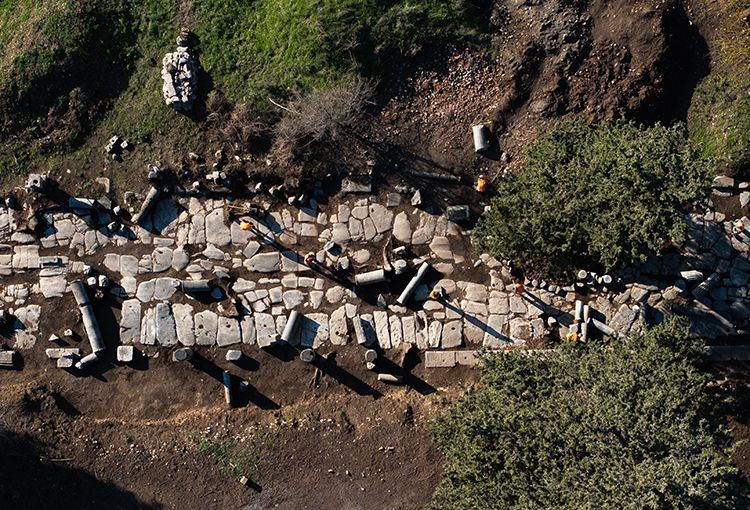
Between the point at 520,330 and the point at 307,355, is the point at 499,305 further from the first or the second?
the point at 307,355

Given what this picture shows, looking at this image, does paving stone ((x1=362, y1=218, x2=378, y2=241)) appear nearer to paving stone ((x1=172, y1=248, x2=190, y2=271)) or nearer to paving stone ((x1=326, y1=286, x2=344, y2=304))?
paving stone ((x1=326, y1=286, x2=344, y2=304))

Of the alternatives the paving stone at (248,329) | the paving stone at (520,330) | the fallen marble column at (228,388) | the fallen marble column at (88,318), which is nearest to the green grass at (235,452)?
the fallen marble column at (228,388)

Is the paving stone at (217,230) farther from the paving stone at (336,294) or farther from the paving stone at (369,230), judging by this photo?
the paving stone at (369,230)

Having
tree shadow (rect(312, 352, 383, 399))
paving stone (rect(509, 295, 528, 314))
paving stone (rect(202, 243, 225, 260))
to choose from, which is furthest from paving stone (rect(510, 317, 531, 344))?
paving stone (rect(202, 243, 225, 260))

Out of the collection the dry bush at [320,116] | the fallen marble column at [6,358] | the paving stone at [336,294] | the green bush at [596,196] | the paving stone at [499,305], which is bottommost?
the fallen marble column at [6,358]

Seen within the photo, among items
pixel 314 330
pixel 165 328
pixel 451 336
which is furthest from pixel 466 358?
Result: pixel 165 328

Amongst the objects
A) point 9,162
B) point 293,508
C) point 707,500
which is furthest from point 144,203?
point 707,500

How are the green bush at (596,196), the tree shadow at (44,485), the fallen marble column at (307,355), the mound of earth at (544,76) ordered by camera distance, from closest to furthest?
the green bush at (596,196) → the tree shadow at (44,485) → the fallen marble column at (307,355) → the mound of earth at (544,76)

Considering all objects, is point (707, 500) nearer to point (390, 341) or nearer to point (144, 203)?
point (390, 341)
